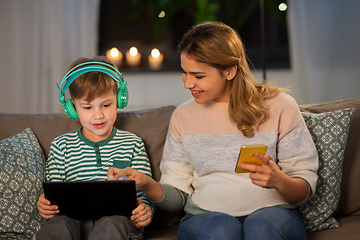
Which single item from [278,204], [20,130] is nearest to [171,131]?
[278,204]

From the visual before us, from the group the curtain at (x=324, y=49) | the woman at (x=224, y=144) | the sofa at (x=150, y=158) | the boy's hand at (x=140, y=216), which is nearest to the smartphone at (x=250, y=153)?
the woman at (x=224, y=144)

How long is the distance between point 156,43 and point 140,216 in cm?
266

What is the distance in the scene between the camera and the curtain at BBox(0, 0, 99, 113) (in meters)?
3.33

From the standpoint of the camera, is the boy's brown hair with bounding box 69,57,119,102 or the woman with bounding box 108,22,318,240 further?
the boy's brown hair with bounding box 69,57,119,102

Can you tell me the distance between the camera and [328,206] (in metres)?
1.47

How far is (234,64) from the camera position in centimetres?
140

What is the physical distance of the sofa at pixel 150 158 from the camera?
4.47ft

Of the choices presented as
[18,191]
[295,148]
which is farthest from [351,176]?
[18,191]

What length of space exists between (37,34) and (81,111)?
2.21 metres

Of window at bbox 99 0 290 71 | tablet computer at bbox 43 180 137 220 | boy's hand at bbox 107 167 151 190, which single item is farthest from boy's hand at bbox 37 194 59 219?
window at bbox 99 0 290 71

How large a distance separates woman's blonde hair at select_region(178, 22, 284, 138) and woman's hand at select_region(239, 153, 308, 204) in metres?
0.24

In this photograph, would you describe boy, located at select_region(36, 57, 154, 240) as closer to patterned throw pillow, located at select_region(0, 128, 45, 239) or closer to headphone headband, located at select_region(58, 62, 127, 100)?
headphone headband, located at select_region(58, 62, 127, 100)

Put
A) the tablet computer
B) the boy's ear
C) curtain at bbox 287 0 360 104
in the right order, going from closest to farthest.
Result: the tablet computer → the boy's ear → curtain at bbox 287 0 360 104

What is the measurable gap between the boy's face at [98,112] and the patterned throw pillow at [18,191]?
10.8 inches
